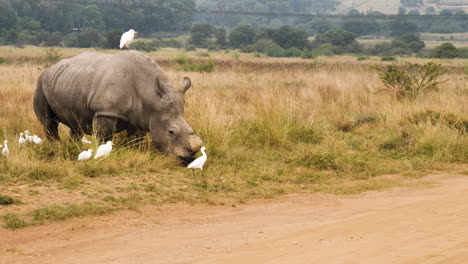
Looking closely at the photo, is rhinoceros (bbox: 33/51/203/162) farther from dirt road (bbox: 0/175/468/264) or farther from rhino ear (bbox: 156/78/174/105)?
dirt road (bbox: 0/175/468/264)

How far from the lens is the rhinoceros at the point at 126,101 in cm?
918

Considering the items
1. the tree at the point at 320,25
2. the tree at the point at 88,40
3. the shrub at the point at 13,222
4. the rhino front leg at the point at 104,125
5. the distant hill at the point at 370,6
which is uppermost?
the rhino front leg at the point at 104,125

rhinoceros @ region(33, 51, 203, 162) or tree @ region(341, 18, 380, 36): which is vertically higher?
rhinoceros @ region(33, 51, 203, 162)

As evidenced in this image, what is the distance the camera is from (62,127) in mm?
11383

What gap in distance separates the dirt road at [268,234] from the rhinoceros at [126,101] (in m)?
1.91

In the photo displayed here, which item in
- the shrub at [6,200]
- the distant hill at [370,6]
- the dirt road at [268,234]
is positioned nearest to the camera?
the dirt road at [268,234]

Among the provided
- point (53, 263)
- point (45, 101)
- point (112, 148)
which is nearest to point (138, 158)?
point (112, 148)

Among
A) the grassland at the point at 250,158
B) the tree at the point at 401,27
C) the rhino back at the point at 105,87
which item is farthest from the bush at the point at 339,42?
the rhino back at the point at 105,87

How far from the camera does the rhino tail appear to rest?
10234mm

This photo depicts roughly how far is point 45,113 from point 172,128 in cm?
222

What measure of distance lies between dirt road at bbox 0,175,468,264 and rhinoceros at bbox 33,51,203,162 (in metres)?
1.91

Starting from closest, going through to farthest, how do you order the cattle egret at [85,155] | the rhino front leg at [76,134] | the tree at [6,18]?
the cattle egret at [85,155] → the rhino front leg at [76,134] → the tree at [6,18]

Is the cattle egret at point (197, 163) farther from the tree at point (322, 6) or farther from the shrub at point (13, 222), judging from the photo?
the tree at point (322, 6)

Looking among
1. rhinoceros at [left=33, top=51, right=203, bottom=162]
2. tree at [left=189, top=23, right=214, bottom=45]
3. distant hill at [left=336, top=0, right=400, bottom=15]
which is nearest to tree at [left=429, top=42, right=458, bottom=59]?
tree at [left=189, top=23, right=214, bottom=45]
